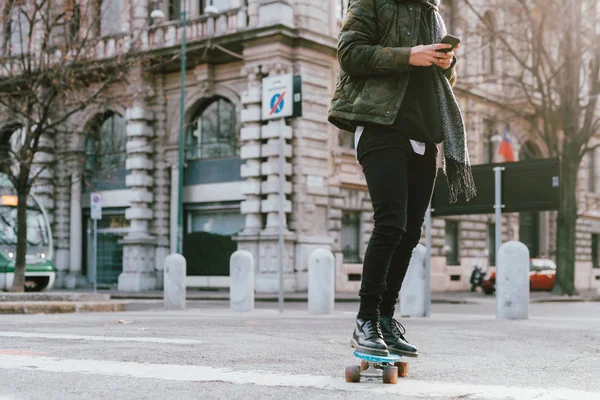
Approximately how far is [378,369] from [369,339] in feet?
0.44

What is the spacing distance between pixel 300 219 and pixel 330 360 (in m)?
20.4

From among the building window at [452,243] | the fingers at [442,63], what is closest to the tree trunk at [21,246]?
the fingers at [442,63]

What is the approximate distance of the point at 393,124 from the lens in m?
4.05

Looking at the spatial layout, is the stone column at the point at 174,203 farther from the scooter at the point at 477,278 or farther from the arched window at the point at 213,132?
the scooter at the point at 477,278

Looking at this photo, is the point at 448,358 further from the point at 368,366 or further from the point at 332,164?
the point at 332,164

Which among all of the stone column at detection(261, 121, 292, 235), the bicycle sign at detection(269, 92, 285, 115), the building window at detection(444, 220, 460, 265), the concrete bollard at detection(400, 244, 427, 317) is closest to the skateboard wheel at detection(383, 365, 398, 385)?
the concrete bollard at detection(400, 244, 427, 317)

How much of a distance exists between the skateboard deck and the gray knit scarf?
104 cm

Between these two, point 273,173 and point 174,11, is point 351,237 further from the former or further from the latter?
point 174,11

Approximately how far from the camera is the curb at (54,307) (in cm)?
1173

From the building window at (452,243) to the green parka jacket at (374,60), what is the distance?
1112 inches

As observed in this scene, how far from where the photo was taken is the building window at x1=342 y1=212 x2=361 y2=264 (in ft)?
89.2

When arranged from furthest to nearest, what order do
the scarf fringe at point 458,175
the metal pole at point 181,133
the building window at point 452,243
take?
1. the building window at point 452,243
2. the metal pole at point 181,133
3. the scarf fringe at point 458,175

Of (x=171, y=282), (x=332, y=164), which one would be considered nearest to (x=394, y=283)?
(x=171, y=282)

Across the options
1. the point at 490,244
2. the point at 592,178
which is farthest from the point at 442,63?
the point at 592,178
